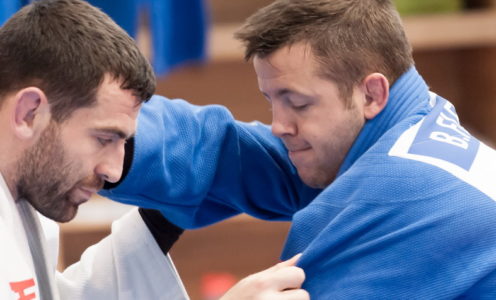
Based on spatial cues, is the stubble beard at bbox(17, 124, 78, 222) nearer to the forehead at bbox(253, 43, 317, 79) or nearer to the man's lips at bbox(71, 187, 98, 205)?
the man's lips at bbox(71, 187, 98, 205)

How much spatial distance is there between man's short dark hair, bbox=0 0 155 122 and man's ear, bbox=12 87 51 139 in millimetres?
12

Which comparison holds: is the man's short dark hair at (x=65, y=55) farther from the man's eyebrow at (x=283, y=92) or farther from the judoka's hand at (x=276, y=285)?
the judoka's hand at (x=276, y=285)

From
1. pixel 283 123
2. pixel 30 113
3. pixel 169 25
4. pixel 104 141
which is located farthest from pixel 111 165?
pixel 169 25

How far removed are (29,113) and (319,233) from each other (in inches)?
15.3

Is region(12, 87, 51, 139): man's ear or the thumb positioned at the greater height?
region(12, 87, 51, 139): man's ear

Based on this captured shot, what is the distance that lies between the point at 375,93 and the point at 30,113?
1.46 ft

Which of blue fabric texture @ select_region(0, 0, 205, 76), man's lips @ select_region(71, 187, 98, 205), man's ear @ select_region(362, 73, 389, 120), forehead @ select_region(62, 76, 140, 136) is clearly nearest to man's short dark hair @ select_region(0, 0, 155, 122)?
forehead @ select_region(62, 76, 140, 136)

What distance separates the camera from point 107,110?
116 centimetres

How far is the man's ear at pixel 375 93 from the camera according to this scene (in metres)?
1.17

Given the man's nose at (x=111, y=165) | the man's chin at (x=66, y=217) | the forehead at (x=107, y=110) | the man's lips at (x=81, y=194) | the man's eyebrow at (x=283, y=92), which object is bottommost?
the man's chin at (x=66, y=217)

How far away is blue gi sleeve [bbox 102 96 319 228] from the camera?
1280mm

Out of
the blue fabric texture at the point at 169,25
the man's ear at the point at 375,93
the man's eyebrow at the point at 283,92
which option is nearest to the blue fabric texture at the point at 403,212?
the man's ear at the point at 375,93

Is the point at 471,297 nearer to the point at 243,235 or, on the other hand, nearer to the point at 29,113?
the point at 29,113

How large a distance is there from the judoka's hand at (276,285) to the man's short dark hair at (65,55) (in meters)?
0.30
